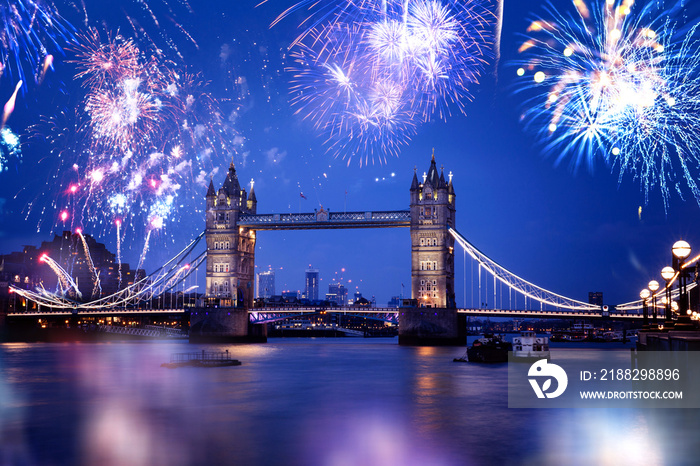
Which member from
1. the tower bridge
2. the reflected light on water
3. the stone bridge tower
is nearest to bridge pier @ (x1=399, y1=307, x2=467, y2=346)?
the tower bridge

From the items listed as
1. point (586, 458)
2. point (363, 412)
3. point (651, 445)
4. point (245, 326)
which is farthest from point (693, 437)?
point (245, 326)

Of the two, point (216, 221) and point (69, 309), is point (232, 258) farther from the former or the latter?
point (69, 309)

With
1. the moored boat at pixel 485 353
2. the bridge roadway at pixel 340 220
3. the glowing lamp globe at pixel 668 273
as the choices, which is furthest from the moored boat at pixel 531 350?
the glowing lamp globe at pixel 668 273

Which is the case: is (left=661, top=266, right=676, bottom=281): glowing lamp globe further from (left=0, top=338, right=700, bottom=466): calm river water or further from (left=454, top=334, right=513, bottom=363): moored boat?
(left=454, top=334, right=513, bottom=363): moored boat

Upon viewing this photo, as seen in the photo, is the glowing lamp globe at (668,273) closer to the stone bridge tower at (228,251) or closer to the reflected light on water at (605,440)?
the reflected light on water at (605,440)

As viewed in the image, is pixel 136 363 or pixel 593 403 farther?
pixel 136 363
